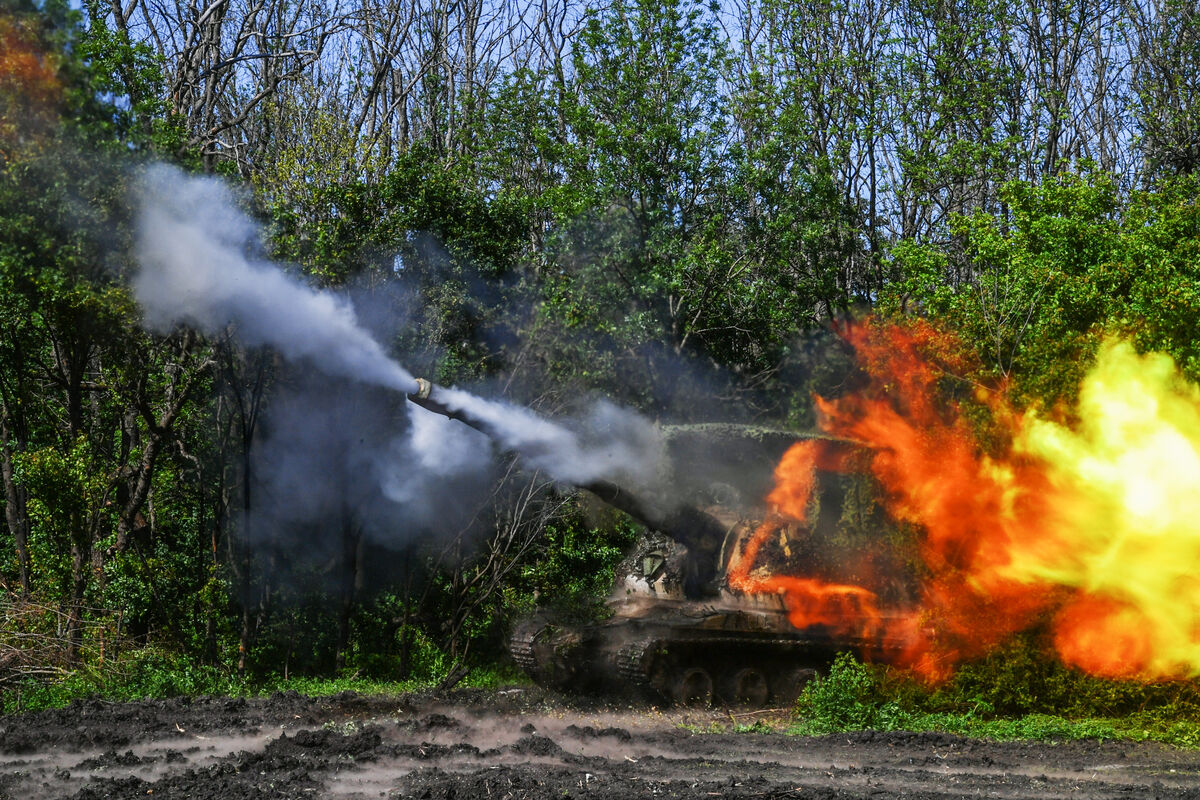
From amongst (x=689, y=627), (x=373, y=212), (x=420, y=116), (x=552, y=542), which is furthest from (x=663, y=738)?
(x=420, y=116)

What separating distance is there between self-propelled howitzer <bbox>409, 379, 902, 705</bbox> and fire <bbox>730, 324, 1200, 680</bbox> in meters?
0.34

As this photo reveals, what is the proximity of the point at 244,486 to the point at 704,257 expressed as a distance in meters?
10.6

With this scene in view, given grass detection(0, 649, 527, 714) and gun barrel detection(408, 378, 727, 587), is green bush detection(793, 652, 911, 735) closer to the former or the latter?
gun barrel detection(408, 378, 727, 587)

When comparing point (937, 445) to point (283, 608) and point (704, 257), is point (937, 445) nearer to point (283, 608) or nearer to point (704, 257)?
point (704, 257)

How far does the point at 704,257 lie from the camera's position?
24.1m

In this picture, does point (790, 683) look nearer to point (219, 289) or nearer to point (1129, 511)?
point (1129, 511)

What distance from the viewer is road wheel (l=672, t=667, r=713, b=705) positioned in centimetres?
1600

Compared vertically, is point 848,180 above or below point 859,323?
above

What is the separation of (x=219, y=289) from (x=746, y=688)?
9424 millimetres

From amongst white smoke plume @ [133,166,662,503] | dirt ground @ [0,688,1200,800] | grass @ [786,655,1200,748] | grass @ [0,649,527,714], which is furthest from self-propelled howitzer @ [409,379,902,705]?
grass @ [0,649,527,714]

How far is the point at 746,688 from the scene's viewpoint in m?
16.5

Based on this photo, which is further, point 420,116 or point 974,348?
point 420,116

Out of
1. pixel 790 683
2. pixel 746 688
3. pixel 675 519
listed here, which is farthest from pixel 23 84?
pixel 790 683

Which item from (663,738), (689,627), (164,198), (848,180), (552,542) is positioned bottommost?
(663,738)
